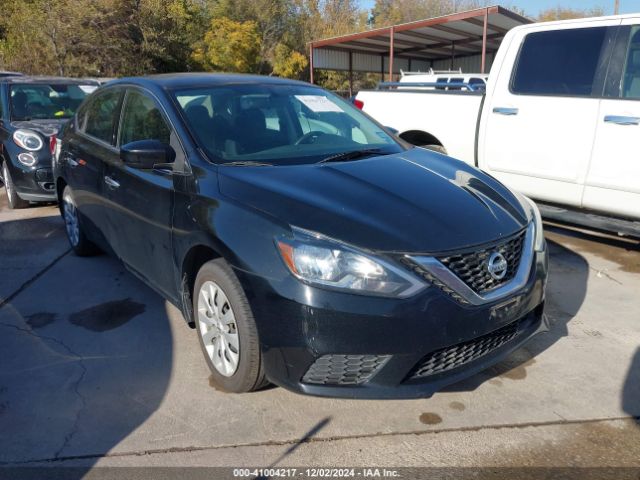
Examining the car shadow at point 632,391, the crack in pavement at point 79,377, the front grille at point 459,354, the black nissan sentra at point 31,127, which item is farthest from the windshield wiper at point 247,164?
the black nissan sentra at point 31,127

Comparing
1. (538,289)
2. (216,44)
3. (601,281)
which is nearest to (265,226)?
(538,289)

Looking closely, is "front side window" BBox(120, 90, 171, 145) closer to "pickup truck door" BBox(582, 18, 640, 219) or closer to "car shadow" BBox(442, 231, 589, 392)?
"car shadow" BBox(442, 231, 589, 392)

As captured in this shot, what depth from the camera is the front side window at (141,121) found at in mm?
3506

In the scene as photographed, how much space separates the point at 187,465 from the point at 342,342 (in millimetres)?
892

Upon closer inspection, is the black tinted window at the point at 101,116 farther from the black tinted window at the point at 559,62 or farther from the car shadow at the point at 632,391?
the car shadow at the point at 632,391

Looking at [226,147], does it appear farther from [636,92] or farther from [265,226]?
[636,92]

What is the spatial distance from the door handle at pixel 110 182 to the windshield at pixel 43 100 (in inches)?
165

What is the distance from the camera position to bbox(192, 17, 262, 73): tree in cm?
3141

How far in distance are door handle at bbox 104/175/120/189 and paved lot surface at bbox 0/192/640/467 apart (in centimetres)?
91

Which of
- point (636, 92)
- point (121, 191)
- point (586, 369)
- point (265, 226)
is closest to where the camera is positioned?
point (265, 226)

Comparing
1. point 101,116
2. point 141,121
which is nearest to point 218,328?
point 141,121

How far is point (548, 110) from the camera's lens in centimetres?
495

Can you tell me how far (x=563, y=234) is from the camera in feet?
19.4

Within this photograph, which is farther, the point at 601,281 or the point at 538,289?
the point at 601,281
